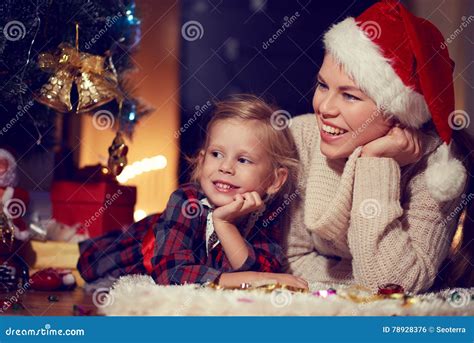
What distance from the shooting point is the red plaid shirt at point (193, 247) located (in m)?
1.39

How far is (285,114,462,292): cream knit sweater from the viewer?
1.39 m

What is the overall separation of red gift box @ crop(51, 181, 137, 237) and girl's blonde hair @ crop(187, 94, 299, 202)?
1.09 feet

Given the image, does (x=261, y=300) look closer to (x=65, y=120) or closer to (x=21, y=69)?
(x=21, y=69)

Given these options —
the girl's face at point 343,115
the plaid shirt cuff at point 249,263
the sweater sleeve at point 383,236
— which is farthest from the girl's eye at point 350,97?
the plaid shirt cuff at point 249,263

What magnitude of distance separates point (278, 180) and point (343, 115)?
0.21 metres

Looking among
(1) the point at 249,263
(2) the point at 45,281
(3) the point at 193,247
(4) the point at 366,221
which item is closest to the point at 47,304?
(2) the point at 45,281

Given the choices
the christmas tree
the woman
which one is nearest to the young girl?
the woman

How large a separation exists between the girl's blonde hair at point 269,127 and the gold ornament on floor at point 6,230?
41 centimetres

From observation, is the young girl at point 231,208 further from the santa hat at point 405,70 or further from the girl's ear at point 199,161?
the santa hat at point 405,70

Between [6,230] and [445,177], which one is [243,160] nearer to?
[445,177]
